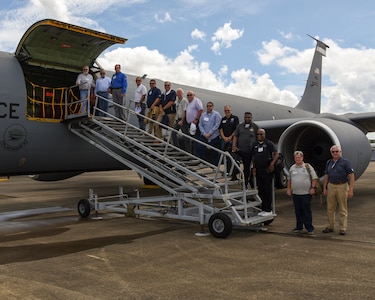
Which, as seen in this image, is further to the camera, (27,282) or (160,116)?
(160,116)

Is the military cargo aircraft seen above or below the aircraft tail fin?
below

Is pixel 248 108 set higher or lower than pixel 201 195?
higher

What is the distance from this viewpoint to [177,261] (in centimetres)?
452

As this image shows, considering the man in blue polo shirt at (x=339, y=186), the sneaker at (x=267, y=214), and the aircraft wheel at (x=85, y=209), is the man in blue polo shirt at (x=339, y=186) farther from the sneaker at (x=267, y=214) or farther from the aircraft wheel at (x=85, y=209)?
the aircraft wheel at (x=85, y=209)

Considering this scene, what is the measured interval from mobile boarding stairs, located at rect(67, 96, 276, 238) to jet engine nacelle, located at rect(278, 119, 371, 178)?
7.67 ft

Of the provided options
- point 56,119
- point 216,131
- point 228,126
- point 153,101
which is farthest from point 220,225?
point 56,119

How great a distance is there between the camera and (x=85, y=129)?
7992 millimetres

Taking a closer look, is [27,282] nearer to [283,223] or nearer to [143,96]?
[283,223]

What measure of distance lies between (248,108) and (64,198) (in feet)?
24.2

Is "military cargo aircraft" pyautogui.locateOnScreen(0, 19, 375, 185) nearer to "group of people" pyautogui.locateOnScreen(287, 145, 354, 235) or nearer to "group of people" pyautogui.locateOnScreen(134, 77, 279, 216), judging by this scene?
"group of people" pyautogui.locateOnScreen(134, 77, 279, 216)

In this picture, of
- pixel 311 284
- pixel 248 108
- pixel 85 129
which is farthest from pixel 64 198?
pixel 311 284

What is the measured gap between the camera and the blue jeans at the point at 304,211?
5996 mm

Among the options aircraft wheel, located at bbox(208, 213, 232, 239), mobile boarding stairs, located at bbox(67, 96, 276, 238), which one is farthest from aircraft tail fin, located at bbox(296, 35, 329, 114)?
aircraft wheel, located at bbox(208, 213, 232, 239)

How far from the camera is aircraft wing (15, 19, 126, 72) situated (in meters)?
7.50
